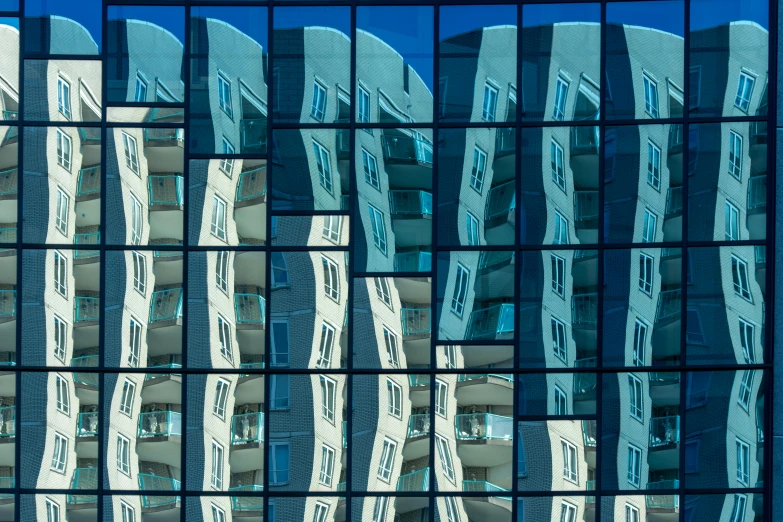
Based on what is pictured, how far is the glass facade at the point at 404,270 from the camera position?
9.49 meters

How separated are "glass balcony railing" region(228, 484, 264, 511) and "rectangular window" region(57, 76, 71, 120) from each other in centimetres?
526

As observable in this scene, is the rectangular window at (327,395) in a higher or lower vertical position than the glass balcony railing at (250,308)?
lower

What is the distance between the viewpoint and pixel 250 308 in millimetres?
9531

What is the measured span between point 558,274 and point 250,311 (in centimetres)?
393

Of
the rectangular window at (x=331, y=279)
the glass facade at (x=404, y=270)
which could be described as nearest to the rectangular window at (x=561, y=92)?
the glass facade at (x=404, y=270)

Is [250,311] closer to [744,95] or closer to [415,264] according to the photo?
[415,264]

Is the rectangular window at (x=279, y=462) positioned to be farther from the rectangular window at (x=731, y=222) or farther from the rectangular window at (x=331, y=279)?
the rectangular window at (x=731, y=222)

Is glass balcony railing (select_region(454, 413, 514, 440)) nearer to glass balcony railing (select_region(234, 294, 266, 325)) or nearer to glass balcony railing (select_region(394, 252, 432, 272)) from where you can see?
glass balcony railing (select_region(394, 252, 432, 272))

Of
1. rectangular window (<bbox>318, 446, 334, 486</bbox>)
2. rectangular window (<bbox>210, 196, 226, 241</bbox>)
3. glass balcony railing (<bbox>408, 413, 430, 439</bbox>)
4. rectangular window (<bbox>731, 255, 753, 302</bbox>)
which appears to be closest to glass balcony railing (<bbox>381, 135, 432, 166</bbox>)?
rectangular window (<bbox>210, 196, 226, 241</bbox>)

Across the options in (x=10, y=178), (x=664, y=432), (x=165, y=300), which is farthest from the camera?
(x=10, y=178)

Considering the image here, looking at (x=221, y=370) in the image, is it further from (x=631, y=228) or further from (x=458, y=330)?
(x=631, y=228)

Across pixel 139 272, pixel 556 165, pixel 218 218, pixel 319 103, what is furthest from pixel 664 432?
pixel 139 272

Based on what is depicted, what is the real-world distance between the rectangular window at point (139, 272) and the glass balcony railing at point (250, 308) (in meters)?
1.20

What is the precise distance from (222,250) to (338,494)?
11.3ft
